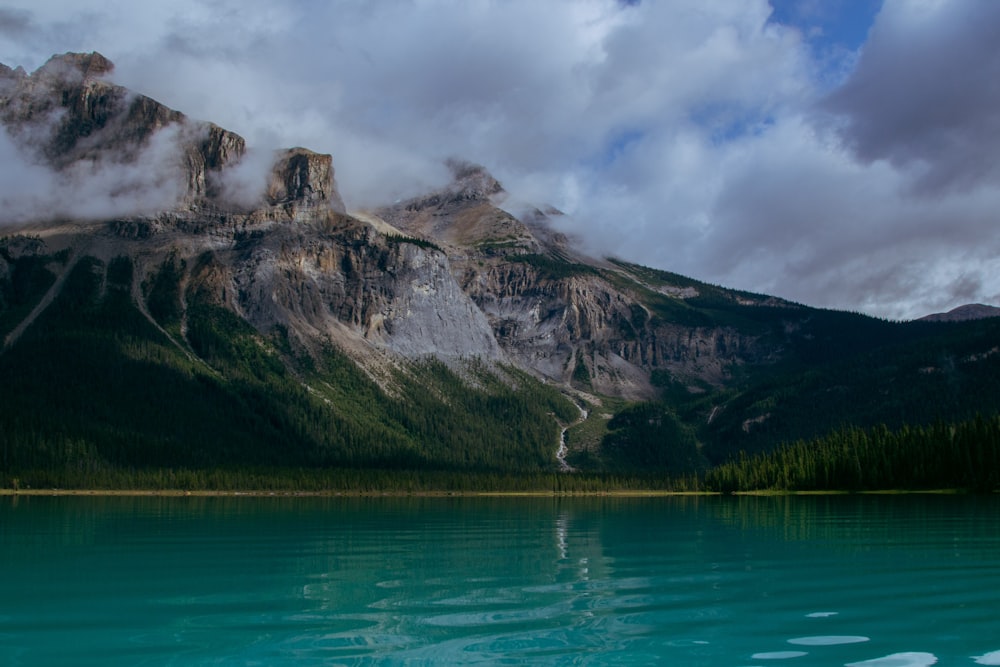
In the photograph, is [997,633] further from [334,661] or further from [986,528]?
[986,528]

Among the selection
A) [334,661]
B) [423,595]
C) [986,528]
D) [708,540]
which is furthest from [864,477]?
[334,661]

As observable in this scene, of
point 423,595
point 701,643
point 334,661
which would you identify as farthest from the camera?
point 423,595

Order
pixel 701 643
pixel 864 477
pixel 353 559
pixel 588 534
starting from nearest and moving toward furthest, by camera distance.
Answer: pixel 701 643 → pixel 353 559 → pixel 588 534 → pixel 864 477

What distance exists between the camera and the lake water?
21828 millimetres

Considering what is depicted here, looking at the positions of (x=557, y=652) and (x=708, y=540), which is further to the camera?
(x=708, y=540)

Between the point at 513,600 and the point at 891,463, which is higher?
the point at 891,463

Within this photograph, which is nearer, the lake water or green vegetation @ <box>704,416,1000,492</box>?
the lake water

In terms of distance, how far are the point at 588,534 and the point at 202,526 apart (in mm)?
33353

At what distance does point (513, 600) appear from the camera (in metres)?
29.7

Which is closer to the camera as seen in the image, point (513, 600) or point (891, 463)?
point (513, 600)

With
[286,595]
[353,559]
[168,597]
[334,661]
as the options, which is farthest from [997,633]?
[353,559]

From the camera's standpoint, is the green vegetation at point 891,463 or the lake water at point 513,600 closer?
the lake water at point 513,600

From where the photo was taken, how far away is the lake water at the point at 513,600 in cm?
2183

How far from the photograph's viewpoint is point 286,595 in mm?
31766
